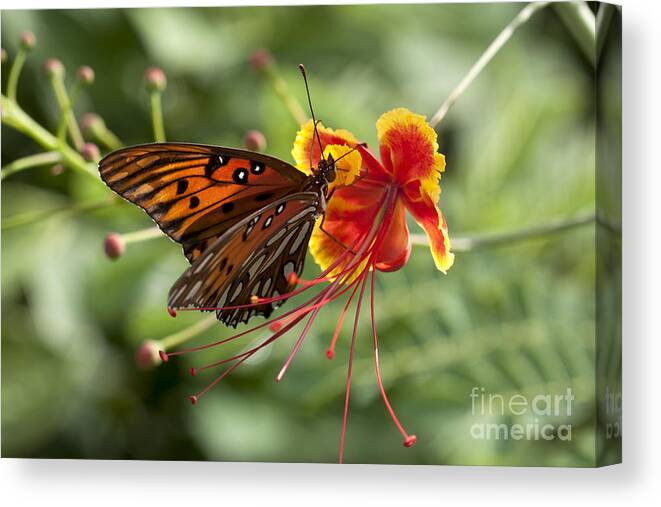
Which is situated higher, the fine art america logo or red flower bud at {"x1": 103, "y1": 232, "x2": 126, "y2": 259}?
red flower bud at {"x1": 103, "y1": 232, "x2": 126, "y2": 259}

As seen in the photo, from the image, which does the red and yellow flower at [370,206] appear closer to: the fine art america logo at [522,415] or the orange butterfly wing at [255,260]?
the orange butterfly wing at [255,260]

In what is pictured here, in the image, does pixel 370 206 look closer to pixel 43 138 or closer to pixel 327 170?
pixel 327 170

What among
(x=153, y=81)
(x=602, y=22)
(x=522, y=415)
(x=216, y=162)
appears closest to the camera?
(x=216, y=162)

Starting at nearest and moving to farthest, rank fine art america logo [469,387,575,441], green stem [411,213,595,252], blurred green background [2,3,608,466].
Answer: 1. green stem [411,213,595,252]
2. fine art america logo [469,387,575,441]
3. blurred green background [2,3,608,466]

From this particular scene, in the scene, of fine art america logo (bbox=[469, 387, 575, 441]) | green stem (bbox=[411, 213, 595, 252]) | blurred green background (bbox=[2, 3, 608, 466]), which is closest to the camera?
green stem (bbox=[411, 213, 595, 252])

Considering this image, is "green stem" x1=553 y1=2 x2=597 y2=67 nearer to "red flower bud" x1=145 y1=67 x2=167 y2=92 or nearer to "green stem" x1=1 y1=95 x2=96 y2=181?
"red flower bud" x1=145 y1=67 x2=167 y2=92

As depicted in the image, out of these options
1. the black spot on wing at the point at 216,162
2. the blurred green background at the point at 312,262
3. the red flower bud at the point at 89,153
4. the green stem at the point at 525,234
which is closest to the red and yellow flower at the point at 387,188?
the black spot on wing at the point at 216,162

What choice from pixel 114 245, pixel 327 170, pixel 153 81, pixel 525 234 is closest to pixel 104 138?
pixel 153 81

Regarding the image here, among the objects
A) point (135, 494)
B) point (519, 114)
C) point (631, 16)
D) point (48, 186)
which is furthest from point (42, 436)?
point (631, 16)

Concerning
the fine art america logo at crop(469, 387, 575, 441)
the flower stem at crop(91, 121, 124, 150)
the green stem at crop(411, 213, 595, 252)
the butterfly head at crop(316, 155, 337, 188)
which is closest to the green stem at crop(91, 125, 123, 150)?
the flower stem at crop(91, 121, 124, 150)
